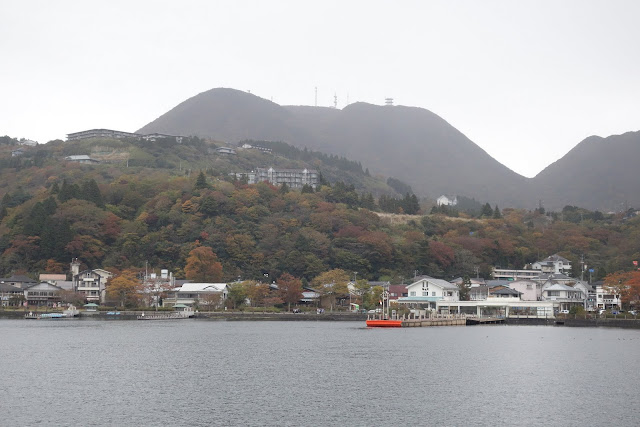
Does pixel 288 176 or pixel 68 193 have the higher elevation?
pixel 288 176

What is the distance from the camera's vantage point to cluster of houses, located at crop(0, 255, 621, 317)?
69.2m

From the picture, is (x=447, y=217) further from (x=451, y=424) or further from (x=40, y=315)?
(x=451, y=424)

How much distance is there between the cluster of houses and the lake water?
21841mm

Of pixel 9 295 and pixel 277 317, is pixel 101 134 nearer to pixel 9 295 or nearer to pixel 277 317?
pixel 9 295

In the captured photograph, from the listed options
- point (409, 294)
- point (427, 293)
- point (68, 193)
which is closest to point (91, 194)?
point (68, 193)

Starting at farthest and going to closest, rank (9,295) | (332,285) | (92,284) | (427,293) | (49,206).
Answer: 1. (49,206)
2. (92,284)
3. (427,293)
4. (9,295)
5. (332,285)

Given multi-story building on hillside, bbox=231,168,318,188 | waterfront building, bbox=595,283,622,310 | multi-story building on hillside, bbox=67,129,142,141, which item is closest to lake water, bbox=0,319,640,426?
waterfront building, bbox=595,283,622,310

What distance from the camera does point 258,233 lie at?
83.4 m

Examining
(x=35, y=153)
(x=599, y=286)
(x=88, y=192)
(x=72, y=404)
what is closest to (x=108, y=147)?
(x=35, y=153)

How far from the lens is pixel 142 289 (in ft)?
229

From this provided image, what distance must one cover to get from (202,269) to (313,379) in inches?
1836

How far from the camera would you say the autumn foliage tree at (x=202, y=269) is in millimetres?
73250

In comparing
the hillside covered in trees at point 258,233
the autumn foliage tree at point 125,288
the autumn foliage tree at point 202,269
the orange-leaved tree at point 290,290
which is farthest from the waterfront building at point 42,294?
the orange-leaved tree at point 290,290

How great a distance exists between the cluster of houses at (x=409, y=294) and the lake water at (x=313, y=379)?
71.7 feet
